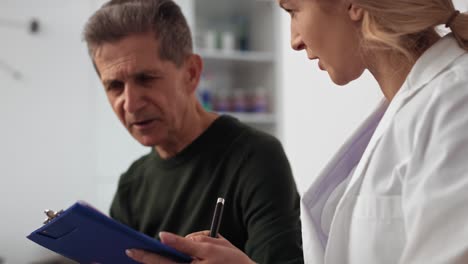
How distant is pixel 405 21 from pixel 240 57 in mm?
2588

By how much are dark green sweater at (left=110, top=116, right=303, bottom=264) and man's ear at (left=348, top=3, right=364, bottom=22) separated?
451mm

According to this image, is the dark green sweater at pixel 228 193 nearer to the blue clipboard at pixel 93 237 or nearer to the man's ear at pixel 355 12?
the blue clipboard at pixel 93 237

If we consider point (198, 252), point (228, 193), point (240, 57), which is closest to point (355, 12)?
point (198, 252)

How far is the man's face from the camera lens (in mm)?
1277

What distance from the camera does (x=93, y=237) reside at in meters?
0.88

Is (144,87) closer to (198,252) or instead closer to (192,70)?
(192,70)

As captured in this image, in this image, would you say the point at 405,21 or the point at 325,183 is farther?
the point at 325,183

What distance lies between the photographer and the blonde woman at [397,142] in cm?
70

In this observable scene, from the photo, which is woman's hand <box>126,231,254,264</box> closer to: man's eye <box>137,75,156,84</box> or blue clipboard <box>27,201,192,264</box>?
blue clipboard <box>27,201,192,264</box>

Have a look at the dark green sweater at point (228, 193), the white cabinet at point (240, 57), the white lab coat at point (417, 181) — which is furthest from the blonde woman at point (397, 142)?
the white cabinet at point (240, 57)

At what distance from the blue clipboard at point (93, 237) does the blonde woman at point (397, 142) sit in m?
0.02

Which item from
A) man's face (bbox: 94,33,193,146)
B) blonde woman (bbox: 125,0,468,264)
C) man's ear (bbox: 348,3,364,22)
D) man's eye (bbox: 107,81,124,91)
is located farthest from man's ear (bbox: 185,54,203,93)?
man's ear (bbox: 348,3,364,22)

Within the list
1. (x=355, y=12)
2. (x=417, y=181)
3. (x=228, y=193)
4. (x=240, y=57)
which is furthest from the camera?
(x=240, y=57)

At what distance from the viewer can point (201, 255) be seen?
2.88 feet
